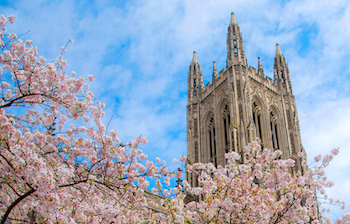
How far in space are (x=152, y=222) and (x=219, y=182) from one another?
3.54 meters

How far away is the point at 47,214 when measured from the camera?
6203mm

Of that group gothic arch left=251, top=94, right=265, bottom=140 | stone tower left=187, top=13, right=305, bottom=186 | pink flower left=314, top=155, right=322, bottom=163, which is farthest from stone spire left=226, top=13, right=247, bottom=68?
pink flower left=314, top=155, right=322, bottom=163

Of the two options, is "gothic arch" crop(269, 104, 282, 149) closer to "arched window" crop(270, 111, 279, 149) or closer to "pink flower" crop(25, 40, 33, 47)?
"arched window" crop(270, 111, 279, 149)

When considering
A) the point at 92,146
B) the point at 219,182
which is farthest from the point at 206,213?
the point at 92,146

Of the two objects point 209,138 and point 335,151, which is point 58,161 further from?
point 209,138

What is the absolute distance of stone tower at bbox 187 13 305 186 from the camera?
31297 millimetres

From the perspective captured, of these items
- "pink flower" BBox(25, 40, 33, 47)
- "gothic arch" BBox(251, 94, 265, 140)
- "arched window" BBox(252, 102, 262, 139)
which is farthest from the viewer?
"gothic arch" BBox(251, 94, 265, 140)

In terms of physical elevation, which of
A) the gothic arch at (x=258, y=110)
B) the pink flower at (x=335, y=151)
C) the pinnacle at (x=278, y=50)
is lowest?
the pink flower at (x=335, y=151)

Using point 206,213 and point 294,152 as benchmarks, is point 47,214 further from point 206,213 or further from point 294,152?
Answer: point 294,152

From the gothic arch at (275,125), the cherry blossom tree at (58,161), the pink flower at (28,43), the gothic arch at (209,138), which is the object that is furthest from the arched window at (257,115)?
the pink flower at (28,43)

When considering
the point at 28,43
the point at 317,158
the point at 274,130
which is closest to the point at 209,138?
the point at 274,130

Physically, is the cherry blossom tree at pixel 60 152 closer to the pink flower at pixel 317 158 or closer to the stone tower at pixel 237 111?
the pink flower at pixel 317 158

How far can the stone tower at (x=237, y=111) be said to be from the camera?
103 feet

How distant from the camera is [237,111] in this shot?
30.6 m
